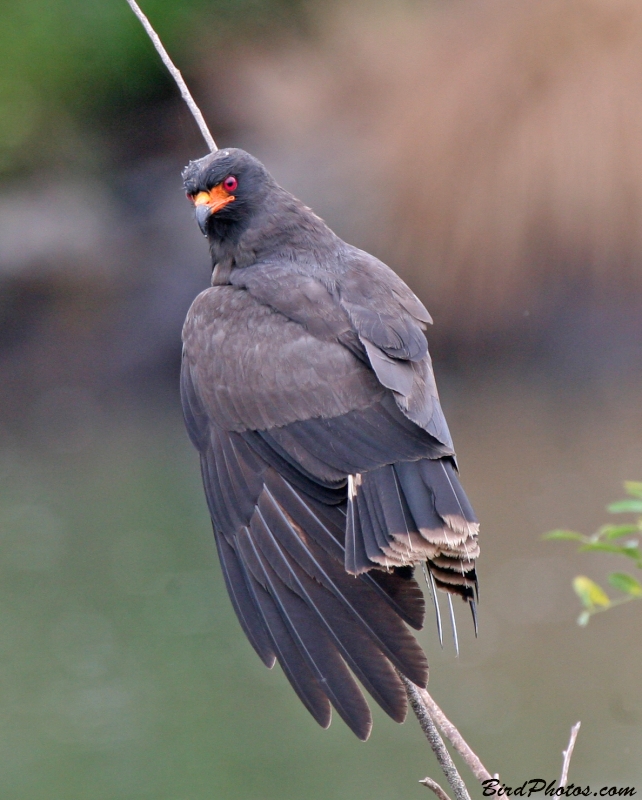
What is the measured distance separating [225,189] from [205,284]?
8832 mm

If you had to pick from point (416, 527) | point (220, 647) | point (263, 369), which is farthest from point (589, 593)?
point (220, 647)

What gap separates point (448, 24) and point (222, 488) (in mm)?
9626

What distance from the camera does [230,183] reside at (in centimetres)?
418

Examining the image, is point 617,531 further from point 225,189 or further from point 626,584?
point 225,189

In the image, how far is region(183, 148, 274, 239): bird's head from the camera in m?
4.12

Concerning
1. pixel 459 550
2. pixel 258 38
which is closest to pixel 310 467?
pixel 459 550

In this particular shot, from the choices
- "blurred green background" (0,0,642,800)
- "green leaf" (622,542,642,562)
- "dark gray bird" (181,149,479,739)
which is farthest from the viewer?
"blurred green background" (0,0,642,800)

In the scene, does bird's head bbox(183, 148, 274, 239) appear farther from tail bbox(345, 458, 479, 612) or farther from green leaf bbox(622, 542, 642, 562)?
green leaf bbox(622, 542, 642, 562)

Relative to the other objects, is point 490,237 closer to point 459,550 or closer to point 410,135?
point 410,135

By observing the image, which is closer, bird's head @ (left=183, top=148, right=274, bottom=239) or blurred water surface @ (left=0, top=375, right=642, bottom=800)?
bird's head @ (left=183, top=148, right=274, bottom=239)

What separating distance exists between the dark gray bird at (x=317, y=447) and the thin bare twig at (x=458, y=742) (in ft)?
0.33

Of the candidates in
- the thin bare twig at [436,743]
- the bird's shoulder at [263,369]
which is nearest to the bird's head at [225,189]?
the bird's shoulder at [263,369]

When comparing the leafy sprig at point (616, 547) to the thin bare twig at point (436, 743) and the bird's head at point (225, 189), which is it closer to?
the thin bare twig at point (436, 743)

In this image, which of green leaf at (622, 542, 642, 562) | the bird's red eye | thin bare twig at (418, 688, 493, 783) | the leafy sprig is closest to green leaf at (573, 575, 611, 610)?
the leafy sprig
